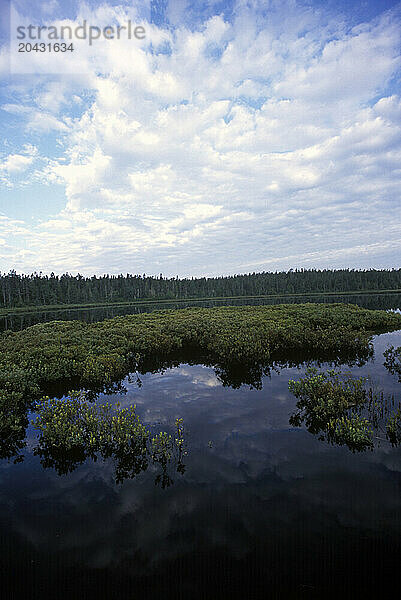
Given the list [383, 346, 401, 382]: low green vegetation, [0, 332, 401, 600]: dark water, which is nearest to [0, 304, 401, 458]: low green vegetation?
[383, 346, 401, 382]: low green vegetation

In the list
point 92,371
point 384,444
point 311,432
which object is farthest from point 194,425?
point 92,371

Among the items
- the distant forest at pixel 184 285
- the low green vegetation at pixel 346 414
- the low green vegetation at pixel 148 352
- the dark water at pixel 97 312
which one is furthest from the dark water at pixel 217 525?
the distant forest at pixel 184 285

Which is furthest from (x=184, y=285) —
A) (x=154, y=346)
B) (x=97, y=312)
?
(x=154, y=346)

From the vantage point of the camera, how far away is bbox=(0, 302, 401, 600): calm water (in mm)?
5297

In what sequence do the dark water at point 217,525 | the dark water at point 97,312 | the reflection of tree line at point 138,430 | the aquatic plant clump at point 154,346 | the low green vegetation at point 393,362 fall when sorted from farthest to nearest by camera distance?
the dark water at point 97,312, the low green vegetation at point 393,362, the aquatic plant clump at point 154,346, the reflection of tree line at point 138,430, the dark water at point 217,525

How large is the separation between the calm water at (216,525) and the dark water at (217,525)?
0.02 m

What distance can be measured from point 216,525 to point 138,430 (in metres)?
4.32

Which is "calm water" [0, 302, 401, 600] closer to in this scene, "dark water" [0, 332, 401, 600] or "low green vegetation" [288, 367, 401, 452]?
"dark water" [0, 332, 401, 600]

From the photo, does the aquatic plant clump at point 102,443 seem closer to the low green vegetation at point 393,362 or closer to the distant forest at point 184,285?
the low green vegetation at point 393,362

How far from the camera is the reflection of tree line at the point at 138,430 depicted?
358 inches

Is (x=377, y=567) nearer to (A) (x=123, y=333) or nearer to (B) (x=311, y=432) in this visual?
(B) (x=311, y=432)

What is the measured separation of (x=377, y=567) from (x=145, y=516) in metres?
4.70

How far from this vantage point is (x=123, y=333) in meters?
25.5

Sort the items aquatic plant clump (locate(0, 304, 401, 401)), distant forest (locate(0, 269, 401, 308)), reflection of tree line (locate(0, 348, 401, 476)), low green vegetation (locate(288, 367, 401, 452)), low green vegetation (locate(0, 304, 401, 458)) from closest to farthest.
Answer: reflection of tree line (locate(0, 348, 401, 476)), low green vegetation (locate(288, 367, 401, 452)), low green vegetation (locate(0, 304, 401, 458)), aquatic plant clump (locate(0, 304, 401, 401)), distant forest (locate(0, 269, 401, 308))
